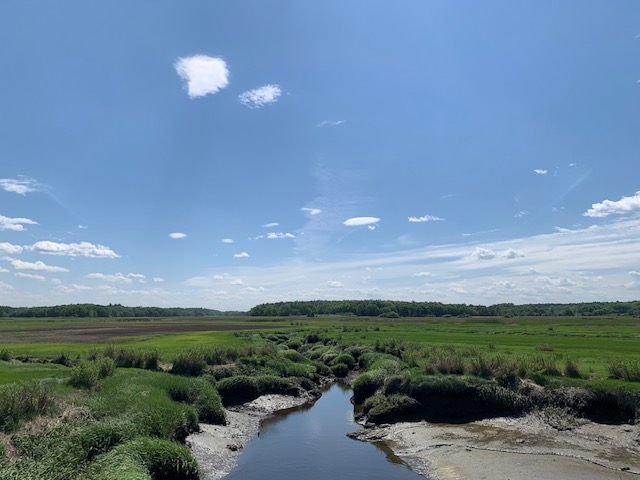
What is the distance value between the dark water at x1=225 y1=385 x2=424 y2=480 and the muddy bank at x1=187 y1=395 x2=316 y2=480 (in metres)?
0.59

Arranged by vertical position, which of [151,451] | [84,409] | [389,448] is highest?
[84,409]

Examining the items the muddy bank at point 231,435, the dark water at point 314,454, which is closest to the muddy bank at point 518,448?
the dark water at point 314,454

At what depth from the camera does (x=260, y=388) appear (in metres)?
39.7

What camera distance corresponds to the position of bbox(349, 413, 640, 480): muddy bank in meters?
20.3

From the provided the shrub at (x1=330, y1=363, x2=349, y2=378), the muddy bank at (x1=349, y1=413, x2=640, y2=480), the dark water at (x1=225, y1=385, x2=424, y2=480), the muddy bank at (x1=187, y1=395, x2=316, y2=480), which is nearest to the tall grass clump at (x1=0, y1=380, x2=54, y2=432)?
the muddy bank at (x1=187, y1=395, x2=316, y2=480)

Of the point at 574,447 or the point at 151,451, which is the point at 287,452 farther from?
the point at 574,447

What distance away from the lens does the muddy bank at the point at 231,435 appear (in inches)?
903

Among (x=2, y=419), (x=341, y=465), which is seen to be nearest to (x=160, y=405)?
(x=2, y=419)

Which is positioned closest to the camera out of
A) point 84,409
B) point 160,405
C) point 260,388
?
point 84,409

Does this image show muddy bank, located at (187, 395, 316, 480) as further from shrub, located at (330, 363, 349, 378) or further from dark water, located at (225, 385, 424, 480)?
shrub, located at (330, 363, 349, 378)

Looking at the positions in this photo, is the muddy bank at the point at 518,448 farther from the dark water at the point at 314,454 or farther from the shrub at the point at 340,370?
the shrub at the point at 340,370

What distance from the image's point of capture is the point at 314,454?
81.1 feet

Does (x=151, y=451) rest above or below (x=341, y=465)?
above

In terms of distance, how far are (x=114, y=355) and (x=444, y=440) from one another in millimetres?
29887
